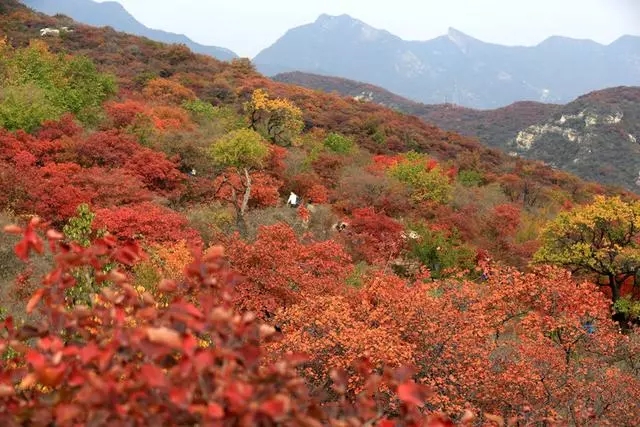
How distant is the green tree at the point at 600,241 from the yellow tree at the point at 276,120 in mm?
21361

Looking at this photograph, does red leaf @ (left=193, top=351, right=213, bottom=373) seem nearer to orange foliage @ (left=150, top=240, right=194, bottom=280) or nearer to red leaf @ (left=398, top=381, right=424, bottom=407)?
red leaf @ (left=398, top=381, right=424, bottom=407)

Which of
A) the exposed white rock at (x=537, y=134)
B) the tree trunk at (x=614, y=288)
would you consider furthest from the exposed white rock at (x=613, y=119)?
the tree trunk at (x=614, y=288)

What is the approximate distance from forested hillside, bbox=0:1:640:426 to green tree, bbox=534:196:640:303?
9 centimetres

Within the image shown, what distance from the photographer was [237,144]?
24531 mm

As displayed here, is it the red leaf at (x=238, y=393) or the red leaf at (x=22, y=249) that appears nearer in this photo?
the red leaf at (x=238, y=393)

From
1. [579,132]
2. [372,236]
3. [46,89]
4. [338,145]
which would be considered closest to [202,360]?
[372,236]

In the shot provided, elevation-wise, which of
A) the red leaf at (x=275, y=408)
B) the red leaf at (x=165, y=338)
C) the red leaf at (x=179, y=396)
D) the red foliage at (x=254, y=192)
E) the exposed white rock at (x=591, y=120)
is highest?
Result: the exposed white rock at (x=591, y=120)

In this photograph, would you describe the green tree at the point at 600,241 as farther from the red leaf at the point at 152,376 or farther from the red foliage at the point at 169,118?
the red foliage at the point at 169,118

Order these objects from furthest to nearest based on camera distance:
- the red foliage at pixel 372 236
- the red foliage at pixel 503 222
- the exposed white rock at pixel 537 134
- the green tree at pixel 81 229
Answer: the exposed white rock at pixel 537 134 → the red foliage at pixel 503 222 → the red foliage at pixel 372 236 → the green tree at pixel 81 229

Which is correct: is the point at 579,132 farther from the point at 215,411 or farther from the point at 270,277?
the point at 215,411

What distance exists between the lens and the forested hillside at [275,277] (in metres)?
2.23

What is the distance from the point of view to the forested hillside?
7.31ft

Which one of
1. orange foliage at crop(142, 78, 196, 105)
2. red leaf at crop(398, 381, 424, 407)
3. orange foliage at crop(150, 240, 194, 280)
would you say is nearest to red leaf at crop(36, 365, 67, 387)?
red leaf at crop(398, 381, 424, 407)

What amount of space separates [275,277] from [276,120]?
26960 mm
